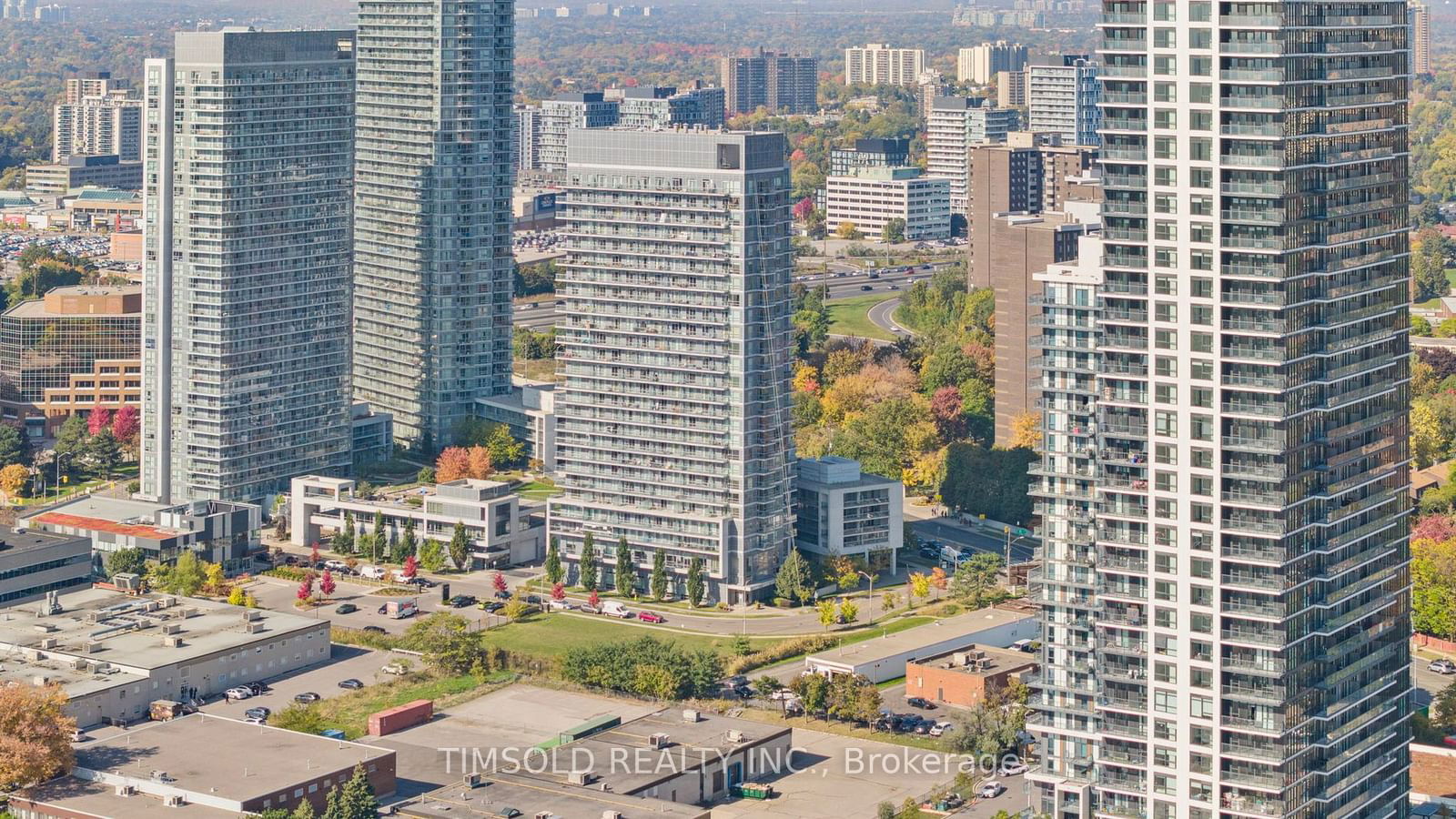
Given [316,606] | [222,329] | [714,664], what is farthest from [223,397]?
[714,664]

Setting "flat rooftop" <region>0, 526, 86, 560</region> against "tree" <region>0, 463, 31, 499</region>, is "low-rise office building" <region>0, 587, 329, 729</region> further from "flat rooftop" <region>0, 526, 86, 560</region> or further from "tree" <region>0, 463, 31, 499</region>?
"tree" <region>0, 463, 31, 499</region>

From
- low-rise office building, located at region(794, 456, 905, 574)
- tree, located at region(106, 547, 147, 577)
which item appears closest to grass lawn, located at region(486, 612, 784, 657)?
low-rise office building, located at region(794, 456, 905, 574)

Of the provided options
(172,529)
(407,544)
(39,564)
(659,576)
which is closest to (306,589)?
(407,544)

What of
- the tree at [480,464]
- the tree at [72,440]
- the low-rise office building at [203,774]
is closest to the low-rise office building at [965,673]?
the low-rise office building at [203,774]

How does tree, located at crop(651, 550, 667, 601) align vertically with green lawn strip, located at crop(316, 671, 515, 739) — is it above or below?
above

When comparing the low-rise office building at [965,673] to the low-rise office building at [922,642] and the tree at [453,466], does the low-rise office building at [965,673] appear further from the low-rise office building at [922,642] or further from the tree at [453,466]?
the tree at [453,466]
